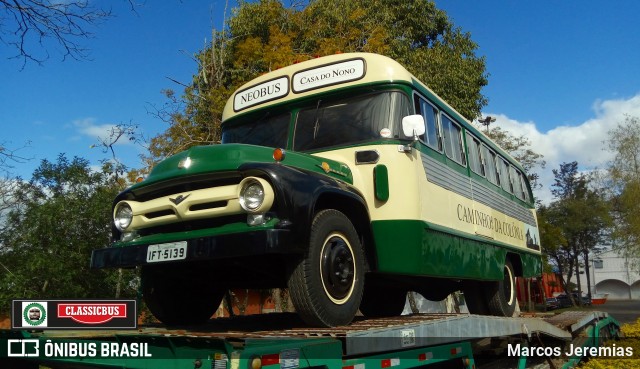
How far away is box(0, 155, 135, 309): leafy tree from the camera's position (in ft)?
38.7

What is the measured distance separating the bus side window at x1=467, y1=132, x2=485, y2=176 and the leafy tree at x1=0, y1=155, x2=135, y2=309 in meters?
7.45

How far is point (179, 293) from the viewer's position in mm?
5605

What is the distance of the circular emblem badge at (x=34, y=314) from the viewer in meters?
3.75

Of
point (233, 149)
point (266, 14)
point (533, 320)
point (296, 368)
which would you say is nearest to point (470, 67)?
point (266, 14)

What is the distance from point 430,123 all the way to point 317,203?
2.43 meters

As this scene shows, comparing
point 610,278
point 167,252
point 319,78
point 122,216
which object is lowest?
point 610,278

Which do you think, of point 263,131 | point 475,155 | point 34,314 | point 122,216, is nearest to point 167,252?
point 122,216

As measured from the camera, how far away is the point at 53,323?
12.4 feet

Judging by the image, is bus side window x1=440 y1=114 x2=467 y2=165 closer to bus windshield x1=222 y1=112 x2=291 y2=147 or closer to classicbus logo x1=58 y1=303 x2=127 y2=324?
bus windshield x1=222 y1=112 x2=291 y2=147

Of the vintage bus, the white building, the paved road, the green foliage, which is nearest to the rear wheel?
the vintage bus

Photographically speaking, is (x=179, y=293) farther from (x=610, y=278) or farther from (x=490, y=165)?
(x=610, y=278)

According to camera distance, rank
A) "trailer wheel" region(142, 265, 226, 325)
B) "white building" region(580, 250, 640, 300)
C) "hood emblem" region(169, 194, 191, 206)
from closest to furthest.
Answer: "hood emblem" region(169, 194, 191, 206), "trailer wheel" region(142, 265, 226, 325), "white building" region(580, 250, 640, 300)

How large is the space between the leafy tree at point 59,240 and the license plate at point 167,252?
8.05m

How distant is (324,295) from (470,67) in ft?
52.6
